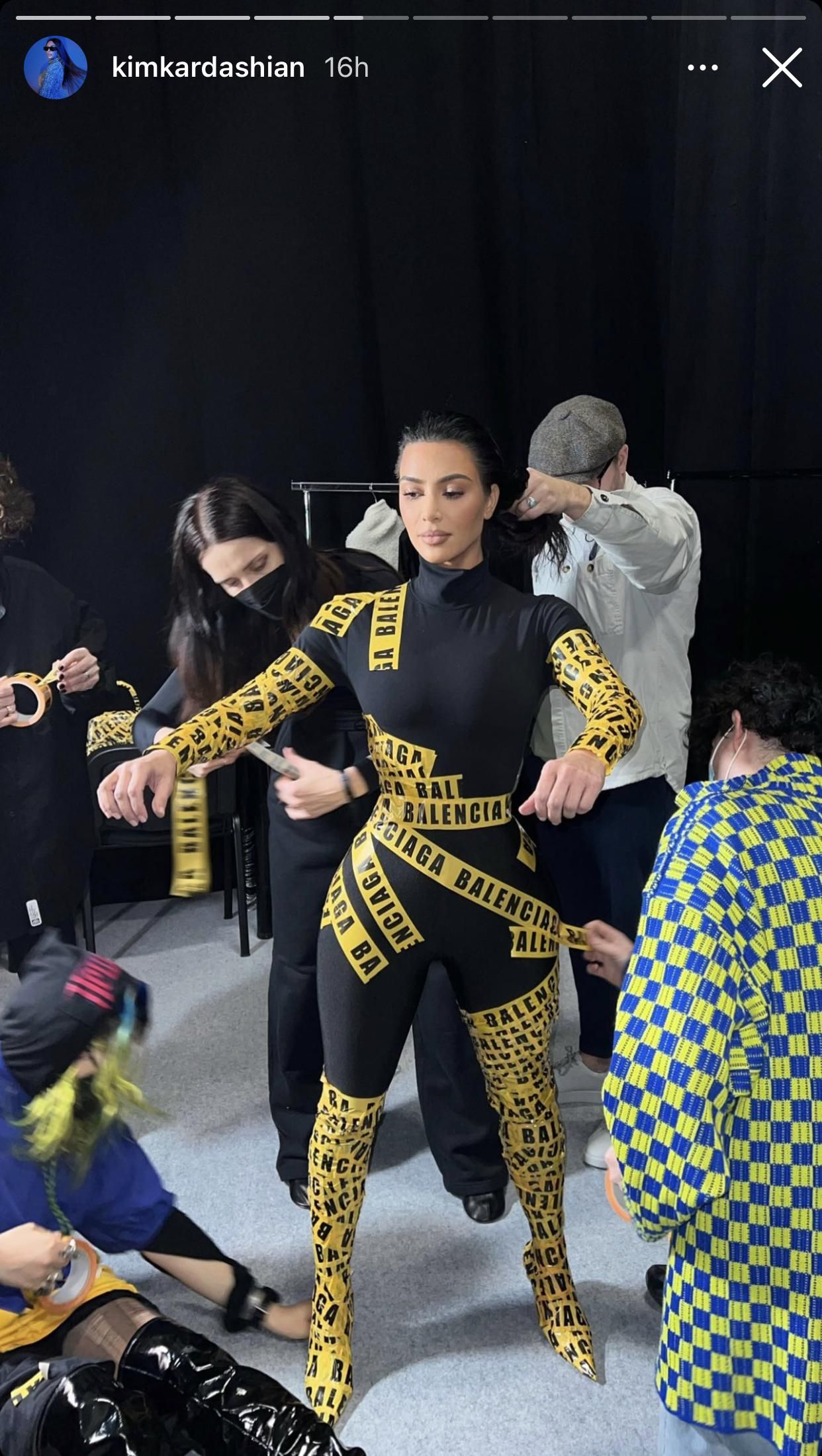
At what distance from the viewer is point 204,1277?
1892mm

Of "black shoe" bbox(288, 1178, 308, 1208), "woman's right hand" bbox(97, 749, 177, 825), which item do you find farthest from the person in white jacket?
"woman's right hand" bbox(97, 749, 177, 825)

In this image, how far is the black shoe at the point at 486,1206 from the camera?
7.50 feet

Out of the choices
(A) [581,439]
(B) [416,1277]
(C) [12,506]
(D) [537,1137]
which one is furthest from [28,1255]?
(A) [581,439]

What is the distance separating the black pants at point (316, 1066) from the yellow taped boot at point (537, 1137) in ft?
1.10

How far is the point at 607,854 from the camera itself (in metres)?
2.38

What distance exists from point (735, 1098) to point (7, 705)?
1.41 metres

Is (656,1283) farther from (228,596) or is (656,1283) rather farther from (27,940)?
(228,596)

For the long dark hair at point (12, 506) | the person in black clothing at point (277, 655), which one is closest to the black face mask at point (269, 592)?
the person in black clothing at point (277, 655)

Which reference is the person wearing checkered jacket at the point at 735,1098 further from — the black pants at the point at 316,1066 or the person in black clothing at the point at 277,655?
the black pants at the point at 316,1066

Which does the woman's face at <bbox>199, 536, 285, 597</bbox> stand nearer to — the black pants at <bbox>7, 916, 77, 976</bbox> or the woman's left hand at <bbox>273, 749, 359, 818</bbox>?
the woman's left hand at <bbox>273, 749, 359, 818</bbox>

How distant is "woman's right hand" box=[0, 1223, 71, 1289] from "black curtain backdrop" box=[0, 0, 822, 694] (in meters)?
1.39

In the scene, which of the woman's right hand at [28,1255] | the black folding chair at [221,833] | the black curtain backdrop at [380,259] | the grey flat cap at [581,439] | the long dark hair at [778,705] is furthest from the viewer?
the black folding chair at [221,833]

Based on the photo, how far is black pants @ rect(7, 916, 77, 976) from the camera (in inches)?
88.4

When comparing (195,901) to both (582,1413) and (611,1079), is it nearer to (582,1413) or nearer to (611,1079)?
(582,1413)
